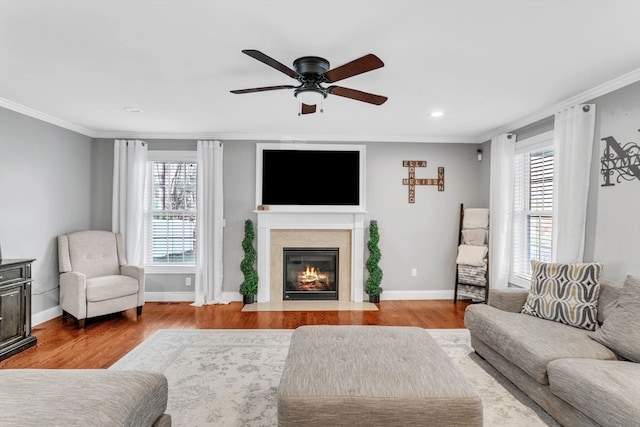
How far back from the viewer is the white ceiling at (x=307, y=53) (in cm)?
196

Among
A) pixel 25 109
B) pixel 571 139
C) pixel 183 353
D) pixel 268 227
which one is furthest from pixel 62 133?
pixel 571 139

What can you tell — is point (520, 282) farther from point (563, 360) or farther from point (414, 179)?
point (563, 360)

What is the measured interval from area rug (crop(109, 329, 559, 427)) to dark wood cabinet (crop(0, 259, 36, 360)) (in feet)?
3.50

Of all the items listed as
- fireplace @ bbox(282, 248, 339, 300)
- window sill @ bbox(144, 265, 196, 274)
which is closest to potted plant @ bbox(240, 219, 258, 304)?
fireplace @ bbox(282, 248, 339, 300)

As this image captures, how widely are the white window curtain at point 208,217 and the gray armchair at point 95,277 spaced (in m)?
0.80

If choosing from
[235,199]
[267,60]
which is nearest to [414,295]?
[235,199]

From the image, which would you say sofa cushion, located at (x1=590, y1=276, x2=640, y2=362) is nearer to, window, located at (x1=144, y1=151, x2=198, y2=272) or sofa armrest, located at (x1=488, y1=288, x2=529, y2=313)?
sofa armrest, located at (x1=488, y1=288, x2=529, y2=313)

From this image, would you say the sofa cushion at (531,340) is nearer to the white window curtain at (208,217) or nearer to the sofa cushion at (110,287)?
the white window curtain at (208,217)

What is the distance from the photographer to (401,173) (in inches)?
206

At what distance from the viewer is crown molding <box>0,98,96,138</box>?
361 cm

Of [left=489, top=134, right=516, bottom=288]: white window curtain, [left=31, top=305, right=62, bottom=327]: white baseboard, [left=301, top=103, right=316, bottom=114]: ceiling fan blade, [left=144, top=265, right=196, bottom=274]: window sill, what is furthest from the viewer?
[left=144, top=265, right=196, bottom=274]: window sill

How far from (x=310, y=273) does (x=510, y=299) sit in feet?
9.39

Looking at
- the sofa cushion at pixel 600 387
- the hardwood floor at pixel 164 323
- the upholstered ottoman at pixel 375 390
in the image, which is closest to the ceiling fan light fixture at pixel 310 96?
the upholstered ottoman at pixel 375 390

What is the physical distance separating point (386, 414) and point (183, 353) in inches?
90.6
